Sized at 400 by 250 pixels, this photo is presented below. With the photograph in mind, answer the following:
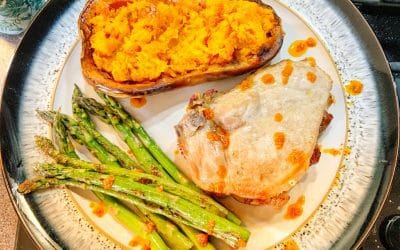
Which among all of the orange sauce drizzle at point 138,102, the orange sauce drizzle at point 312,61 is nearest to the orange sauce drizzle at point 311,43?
the orange sauce drizzle at point 312,61

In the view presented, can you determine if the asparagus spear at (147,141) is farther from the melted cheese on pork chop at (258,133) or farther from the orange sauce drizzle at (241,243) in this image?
the orange sauce drizzle at (241,243)

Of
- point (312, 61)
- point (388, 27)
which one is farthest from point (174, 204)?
point (388, 27)

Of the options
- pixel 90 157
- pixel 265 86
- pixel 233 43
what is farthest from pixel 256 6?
pixel 90 157

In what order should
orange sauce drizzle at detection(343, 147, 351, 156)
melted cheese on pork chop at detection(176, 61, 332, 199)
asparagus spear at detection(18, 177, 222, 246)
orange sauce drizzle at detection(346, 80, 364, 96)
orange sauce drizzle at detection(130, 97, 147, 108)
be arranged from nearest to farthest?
melted cheese on pork chop at detection(176, 61, 332, 199) < asparagus spear at detection(18, 177, 222, 246) < orange sauce drizzle at detection(343, 147, 351, 156) < orange sauce drizzle at detection(346, 80, 364, 96) < orange sauce drizzle at detection(130, 97, 147, 108)

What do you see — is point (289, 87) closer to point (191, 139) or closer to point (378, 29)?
point (191, 139)

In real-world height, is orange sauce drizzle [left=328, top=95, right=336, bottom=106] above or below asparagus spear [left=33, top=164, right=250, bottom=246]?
above

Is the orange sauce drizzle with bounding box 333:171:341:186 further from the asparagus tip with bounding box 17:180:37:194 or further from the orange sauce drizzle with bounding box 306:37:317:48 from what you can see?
the asparagus tip with bounding box 17:180:37:194

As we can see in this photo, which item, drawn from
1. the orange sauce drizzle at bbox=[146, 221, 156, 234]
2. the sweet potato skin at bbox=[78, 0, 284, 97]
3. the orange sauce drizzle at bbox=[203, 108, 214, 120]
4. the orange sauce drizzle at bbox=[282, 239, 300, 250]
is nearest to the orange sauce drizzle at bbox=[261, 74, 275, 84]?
the sweet potato skin at bbox=[78, 0, 284, 97]
